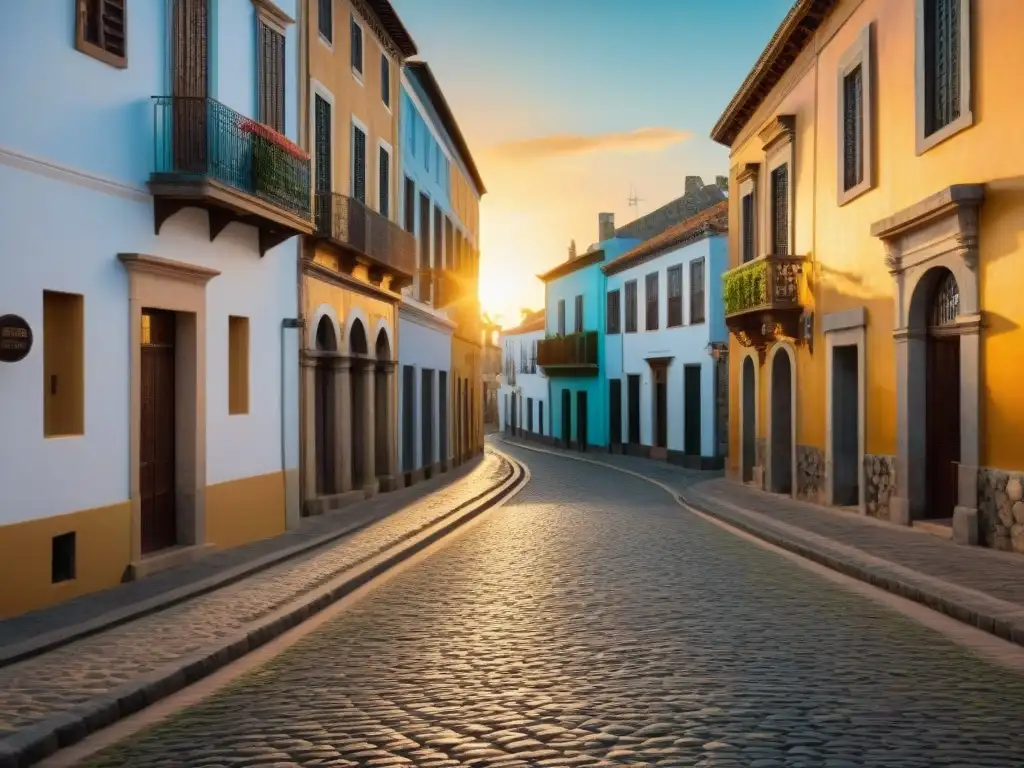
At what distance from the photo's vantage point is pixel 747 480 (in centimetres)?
2627

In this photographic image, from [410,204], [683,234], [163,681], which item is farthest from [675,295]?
[163,681]

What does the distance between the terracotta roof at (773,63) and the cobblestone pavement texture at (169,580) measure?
1053cm

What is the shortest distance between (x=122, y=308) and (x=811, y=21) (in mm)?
13472

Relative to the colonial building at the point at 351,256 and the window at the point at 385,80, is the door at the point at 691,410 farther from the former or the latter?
the window at the point at 385,80

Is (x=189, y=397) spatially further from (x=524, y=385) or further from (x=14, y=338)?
(x=524, y=385)

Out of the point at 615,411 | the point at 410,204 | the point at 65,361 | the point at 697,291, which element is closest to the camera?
the point at 65,361

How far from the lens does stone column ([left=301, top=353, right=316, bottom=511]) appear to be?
57.8 feet

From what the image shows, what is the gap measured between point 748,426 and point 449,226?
39.8 ft

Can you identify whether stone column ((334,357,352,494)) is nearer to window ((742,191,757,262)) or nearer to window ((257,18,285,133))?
window ((257,18,285,133))

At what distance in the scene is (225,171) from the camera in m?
12.7

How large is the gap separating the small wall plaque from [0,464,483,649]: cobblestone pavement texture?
6.57 ft

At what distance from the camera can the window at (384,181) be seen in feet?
76.8

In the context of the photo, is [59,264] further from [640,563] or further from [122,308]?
[640,563]

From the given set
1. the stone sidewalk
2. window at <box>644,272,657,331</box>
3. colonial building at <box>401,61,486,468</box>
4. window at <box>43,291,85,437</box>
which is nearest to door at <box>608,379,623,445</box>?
window at <box>644,272,657,331</box>
